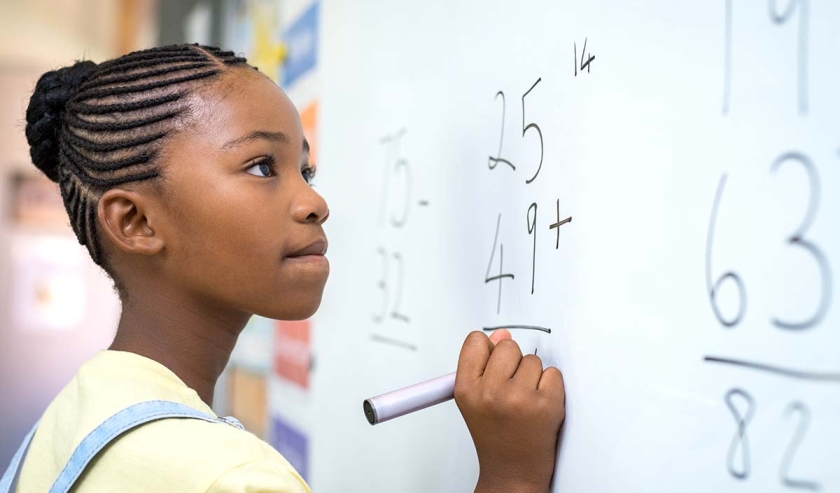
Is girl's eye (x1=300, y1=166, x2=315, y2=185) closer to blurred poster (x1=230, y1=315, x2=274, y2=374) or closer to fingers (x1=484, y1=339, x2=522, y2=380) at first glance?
fingers (x1=484, y1=339, x2=522, y2=380)

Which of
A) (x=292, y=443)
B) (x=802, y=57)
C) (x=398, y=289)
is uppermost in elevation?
(x=802, y=57)

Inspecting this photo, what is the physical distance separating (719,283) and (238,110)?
338mm

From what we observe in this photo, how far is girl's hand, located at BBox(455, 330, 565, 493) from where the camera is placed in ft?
1.39

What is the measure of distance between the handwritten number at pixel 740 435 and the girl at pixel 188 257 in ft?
0.40

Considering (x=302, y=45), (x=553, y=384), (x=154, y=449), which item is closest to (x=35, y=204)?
(x=302, y=45)

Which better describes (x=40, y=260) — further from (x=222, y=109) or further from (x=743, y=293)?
(x=743, y=293)

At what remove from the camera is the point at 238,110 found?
0.51m

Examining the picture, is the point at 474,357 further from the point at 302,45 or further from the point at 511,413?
the point at 302,45

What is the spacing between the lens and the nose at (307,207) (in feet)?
1.67

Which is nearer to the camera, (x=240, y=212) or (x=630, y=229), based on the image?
(x=630, y=229)

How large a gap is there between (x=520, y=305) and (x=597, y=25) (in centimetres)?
18

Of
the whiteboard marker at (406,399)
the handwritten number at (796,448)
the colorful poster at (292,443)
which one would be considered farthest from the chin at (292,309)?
the colorful poster at (292,443)

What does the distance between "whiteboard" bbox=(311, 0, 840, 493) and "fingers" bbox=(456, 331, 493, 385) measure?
4cm

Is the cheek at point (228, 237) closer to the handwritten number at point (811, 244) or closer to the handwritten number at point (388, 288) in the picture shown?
the handwritten number at point (388, 288)
